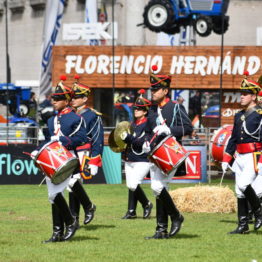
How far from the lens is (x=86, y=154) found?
43.6 ft

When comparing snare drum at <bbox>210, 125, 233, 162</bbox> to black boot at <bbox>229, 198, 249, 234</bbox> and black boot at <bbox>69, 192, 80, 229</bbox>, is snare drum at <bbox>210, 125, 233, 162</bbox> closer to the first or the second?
black boot at <bbox>69, 192, 80, 229</bbox>

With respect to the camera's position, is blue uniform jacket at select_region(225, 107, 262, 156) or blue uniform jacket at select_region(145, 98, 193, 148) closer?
blue uniform jacket at select_region(145, 98, 193, 148)

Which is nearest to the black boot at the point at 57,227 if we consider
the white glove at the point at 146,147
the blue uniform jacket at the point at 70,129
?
the blue uniform jacket at the point at 70,129

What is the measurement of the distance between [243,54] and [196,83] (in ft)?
5.93

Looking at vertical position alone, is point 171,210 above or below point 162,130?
below

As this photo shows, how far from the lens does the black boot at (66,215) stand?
10.9 metres

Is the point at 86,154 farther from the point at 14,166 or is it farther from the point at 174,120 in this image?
the point at 14,166

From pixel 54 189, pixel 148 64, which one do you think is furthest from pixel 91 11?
pixel 54 189

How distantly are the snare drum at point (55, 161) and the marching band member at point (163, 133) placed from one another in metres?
1.03

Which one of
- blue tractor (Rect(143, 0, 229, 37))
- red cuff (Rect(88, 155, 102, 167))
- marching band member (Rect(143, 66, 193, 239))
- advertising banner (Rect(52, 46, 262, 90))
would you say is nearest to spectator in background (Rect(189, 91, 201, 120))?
advertising banner (Rect(52, 46, 262, 90))

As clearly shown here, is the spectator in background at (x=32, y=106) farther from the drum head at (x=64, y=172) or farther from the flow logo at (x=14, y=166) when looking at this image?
the drum head at (x=64, y=172)

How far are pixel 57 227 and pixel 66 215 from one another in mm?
192

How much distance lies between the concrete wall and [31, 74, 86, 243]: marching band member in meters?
31.3

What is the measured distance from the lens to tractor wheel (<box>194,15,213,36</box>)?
3256 cm
